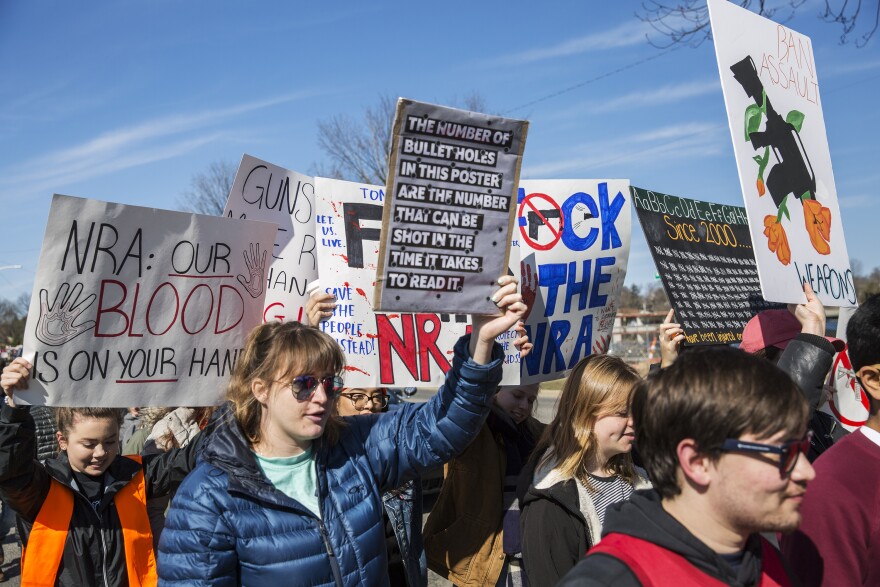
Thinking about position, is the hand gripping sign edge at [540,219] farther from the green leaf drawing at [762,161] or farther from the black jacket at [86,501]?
the black jacket at [86,501]

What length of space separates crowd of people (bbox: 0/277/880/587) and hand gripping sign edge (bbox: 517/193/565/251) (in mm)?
732


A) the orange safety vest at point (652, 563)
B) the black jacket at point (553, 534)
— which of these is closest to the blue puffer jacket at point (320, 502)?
the black jacket at point (553, 534)

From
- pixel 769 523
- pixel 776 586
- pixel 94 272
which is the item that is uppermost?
pixel 94 272

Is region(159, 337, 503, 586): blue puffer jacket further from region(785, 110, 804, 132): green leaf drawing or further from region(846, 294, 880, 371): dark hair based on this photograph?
region(785, 110, 804, 132): green leaf drawing

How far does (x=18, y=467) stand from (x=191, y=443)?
2.37 feet

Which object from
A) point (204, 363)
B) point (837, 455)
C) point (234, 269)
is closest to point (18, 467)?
point (204, 363)

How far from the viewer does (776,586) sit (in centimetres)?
183

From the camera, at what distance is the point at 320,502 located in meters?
2.59

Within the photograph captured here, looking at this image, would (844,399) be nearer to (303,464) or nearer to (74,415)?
(303,464)

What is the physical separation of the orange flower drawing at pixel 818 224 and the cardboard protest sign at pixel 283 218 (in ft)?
8.27

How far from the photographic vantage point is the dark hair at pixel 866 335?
2396 millimetres

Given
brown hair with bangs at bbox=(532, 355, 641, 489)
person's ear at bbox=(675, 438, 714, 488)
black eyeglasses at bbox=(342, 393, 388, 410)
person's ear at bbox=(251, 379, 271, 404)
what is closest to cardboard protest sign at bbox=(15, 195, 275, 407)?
black eyeglasses at bbox=(342, 393, 388, 410)

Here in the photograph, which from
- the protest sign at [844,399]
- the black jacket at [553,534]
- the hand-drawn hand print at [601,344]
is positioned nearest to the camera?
the black jacket at [553,534]

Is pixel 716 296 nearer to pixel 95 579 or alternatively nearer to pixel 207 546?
pixel 207 546
